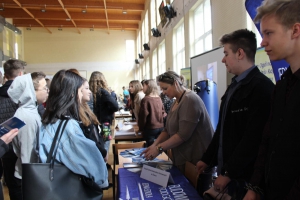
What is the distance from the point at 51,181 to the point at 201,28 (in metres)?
4.30

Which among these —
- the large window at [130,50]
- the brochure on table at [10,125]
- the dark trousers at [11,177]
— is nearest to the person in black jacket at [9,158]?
the dark trousers at [11,177]

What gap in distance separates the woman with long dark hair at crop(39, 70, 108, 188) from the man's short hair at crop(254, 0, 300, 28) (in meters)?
1.14

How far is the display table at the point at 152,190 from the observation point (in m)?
1.40

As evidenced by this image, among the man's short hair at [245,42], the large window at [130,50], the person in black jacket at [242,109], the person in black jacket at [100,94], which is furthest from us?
the large window at [130,50]

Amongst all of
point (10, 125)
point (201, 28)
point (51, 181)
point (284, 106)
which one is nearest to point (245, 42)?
point (284, 106)

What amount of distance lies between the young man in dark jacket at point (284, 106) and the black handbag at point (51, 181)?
1.00 meters

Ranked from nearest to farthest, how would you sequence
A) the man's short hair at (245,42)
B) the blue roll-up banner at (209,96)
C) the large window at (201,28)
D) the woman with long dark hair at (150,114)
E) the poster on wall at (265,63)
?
the man's short hair at (245,42)
the poster on wall at (265,63)
the blue roll-up banner at (209,96)
the woman with long dark hair at (150,114)
the large window at (201,28)

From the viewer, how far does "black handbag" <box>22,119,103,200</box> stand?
4.29 ft

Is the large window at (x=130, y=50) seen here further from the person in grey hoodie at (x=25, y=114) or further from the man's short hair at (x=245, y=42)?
the man's short hair at (x=245, y=42)

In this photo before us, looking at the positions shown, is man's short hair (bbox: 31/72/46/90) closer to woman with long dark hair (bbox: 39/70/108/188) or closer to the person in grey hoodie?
the person in grey hoodie

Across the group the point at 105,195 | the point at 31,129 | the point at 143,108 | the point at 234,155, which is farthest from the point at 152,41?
the point at 234,155

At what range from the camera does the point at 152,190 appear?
4.88 feet

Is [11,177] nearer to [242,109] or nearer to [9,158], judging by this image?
[9,158]

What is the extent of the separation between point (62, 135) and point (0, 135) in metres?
0.47
